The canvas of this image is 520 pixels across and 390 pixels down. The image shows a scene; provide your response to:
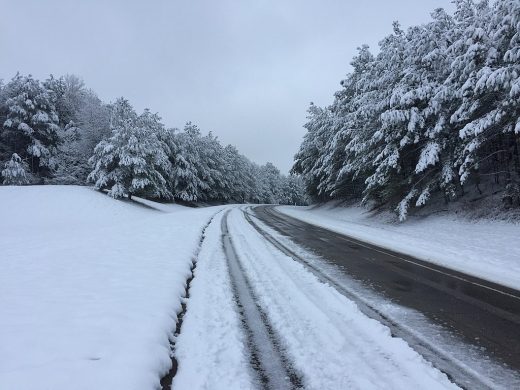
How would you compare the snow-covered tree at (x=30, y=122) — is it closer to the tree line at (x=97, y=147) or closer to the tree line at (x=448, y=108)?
the tree line at (x=97, y=147)

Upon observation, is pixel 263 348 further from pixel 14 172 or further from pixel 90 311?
pixel 14 172

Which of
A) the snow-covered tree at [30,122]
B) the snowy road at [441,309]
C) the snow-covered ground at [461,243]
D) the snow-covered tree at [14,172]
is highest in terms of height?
the snow-covered tree at [30,122]

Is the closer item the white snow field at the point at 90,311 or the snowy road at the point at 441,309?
the white snow field at the point at 90,311

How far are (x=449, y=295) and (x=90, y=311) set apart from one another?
5795mm

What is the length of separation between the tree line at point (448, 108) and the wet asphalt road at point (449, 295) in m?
6.48

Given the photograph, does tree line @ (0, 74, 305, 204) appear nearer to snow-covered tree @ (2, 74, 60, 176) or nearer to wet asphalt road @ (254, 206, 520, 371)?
snow-covered tree @ (2, 74, 60, 176)

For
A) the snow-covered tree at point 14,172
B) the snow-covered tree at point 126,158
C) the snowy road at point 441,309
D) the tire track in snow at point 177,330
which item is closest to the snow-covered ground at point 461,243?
the snowy road at point 441,309

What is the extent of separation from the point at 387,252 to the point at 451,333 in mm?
6654

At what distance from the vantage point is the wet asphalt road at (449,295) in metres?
4.51

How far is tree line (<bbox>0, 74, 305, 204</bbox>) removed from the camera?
31766mm

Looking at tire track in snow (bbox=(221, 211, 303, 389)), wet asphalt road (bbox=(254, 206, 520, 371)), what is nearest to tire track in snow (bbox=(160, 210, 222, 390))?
tire track in snow (bbox=(221, 211, 303, 389))

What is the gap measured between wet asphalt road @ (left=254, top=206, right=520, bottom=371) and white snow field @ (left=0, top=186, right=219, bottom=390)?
11.8 feet

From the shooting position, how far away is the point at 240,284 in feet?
22.4

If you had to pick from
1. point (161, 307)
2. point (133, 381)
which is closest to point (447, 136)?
point (161, 307)
